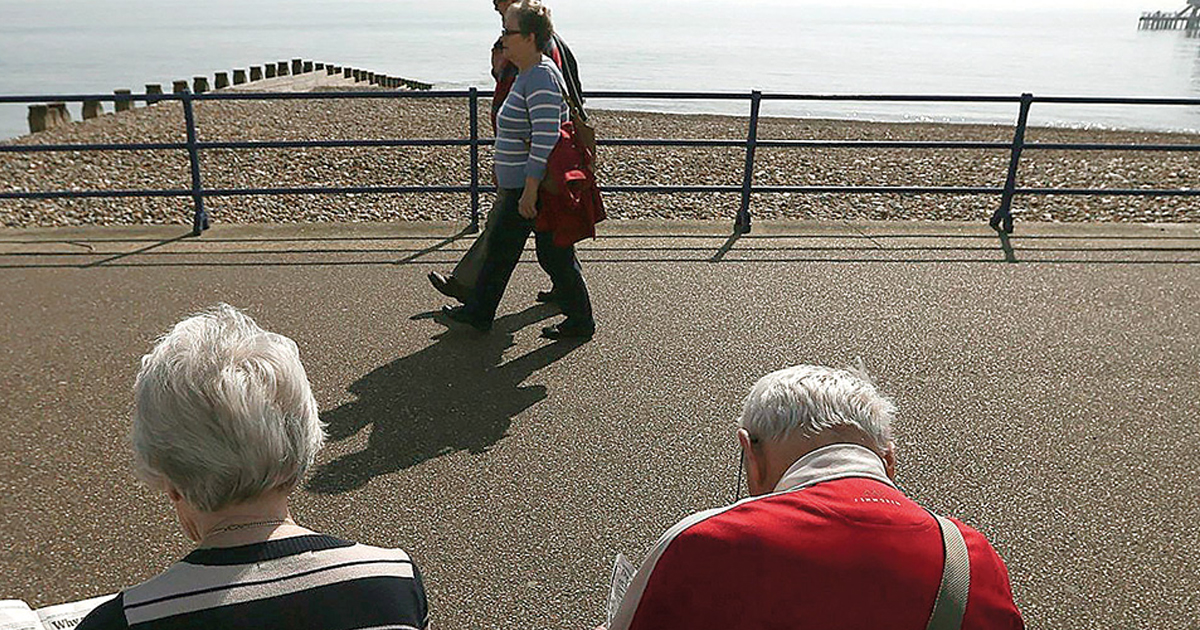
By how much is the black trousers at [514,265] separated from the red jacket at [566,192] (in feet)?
0.54

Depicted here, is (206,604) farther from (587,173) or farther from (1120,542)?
(587,173)

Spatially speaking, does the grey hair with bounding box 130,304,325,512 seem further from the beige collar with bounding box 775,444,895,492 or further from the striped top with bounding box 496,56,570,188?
the striped top with bounding box 496,56,570,188

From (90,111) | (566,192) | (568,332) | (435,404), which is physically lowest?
(435,404)

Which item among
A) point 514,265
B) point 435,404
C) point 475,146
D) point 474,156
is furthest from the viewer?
point 474,156

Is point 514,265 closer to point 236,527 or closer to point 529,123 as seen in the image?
point 529,123

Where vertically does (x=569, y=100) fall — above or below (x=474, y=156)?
above

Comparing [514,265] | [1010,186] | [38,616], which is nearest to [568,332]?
[514,265]

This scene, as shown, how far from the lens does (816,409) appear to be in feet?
6.41

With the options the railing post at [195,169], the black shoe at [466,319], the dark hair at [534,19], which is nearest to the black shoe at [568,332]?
the black shoe at [466,319]

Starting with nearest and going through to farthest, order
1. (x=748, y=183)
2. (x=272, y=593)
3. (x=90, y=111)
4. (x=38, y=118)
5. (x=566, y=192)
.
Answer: (x=272, y=593)
(x=566, y=192)
(x=748, y=183)
(x=38, y=118)
(x=90, y=111)

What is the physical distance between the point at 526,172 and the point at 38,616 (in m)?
3.16

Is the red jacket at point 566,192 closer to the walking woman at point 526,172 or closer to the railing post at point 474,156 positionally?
the walking woman at point 526,172

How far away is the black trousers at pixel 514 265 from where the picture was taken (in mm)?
5090

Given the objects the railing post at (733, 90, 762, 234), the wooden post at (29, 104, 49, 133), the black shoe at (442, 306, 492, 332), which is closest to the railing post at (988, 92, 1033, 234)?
the railing post at (733, 90, 762, 234)
